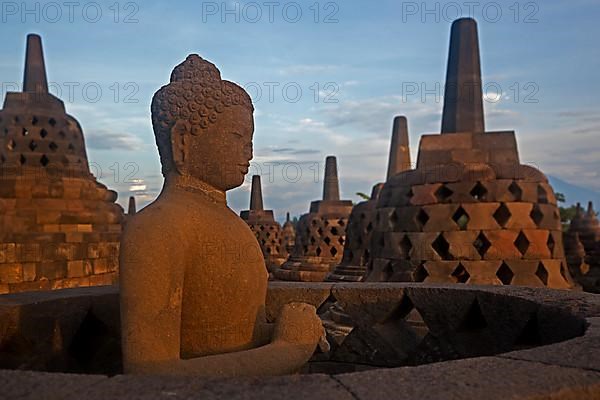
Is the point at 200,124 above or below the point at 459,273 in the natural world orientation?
above

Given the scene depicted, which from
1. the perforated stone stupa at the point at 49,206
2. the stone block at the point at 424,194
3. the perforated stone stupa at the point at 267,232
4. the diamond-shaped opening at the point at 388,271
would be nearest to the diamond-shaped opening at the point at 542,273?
the stone block at the point at 424,194

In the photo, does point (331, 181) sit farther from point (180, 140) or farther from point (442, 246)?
point (180, 140)

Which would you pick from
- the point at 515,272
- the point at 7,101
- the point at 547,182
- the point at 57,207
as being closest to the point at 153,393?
the point at 515,272

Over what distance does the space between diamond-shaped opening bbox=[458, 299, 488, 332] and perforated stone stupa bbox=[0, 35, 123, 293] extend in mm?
6241

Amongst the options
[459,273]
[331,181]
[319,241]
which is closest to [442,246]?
[459,273]

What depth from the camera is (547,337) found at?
8.35 feet

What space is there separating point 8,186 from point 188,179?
7295 millimetres

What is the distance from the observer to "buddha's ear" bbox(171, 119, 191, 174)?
2.19 metres

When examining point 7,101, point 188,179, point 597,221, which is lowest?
point 597,221

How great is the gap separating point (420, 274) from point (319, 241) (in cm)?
896

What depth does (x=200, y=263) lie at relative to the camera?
205 centimetres

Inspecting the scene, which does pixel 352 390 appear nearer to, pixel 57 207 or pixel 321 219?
pixel 57 207

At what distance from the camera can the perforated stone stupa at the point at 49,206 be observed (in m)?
7.24

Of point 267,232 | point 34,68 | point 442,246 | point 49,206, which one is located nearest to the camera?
point 442,246
